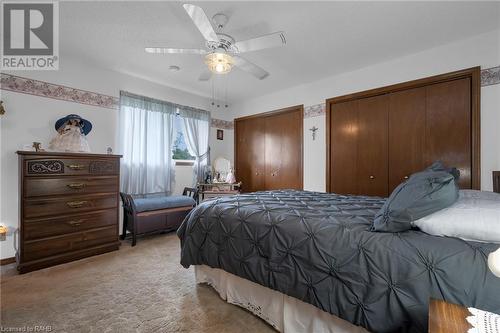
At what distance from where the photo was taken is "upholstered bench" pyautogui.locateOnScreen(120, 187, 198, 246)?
10.5 ft

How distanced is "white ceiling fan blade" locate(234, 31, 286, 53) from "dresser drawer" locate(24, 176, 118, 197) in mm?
2264

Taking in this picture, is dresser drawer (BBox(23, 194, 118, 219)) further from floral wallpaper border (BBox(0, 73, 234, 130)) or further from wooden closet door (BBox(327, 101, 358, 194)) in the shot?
wooden closet door (BBox(327, 101, 358, 194))

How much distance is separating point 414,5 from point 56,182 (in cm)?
386

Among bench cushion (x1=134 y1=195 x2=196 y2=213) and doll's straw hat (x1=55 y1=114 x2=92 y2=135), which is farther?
bench cushion (x1=134 y1=195 x2=196 y2=213)

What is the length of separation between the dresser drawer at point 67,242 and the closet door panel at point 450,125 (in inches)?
159

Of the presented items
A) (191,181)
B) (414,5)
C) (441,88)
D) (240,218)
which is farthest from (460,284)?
(191,181)

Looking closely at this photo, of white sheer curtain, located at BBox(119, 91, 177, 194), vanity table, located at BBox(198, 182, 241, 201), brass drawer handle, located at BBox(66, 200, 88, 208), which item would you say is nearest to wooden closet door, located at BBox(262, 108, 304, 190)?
vanity table, located at BBox(198, 182, 241, 201)

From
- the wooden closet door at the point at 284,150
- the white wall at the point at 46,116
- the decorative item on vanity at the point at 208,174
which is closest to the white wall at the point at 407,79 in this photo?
the wooden closet door at the point at 284,150

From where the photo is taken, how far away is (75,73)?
3.06m

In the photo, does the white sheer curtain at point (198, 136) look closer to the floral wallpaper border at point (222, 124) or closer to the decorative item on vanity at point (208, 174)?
the decorative item on vanity at point (208, 174)

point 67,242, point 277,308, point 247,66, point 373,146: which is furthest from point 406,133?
point 67,242

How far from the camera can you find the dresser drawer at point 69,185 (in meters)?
2.37

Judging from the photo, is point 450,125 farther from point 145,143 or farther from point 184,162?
point 145,143

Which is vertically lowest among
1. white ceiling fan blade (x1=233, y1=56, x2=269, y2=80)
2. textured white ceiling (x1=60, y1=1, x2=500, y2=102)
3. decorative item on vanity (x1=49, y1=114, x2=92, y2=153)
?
decorative item on vanity (x1=49, y1=114, x2=92, y2=153)
